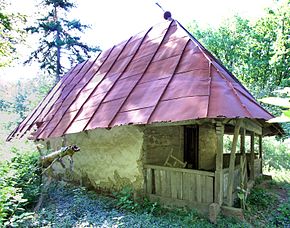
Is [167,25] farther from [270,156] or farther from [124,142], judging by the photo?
[270,156]

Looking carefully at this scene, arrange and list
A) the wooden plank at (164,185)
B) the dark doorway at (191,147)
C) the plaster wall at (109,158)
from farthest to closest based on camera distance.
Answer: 1. the dark doorway at (191,147)
2. the plaster wall at (109,158)
3. the wooden plank at (164,185)

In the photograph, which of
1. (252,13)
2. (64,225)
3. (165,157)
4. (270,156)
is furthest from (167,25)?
(252,13)

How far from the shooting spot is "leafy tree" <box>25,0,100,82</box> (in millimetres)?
16641

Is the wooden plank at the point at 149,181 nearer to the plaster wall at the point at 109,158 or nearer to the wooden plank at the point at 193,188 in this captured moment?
the plaster wall at the point at 109,158

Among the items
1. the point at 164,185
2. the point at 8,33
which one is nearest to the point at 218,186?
the point at 164,185

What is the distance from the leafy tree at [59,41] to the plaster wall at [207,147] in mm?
11305

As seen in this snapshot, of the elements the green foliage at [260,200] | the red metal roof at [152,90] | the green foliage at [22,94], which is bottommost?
the green foliage at [260,200]

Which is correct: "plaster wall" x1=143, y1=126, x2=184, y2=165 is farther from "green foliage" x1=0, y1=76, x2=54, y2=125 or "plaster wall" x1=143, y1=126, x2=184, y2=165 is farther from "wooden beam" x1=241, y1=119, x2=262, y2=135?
"green foliage" x1=0, y1=76, x2=54, y2=125

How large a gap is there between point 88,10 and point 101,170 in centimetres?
1251

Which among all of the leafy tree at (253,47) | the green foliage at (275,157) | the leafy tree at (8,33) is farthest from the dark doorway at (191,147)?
the leafy tree at (253,47)

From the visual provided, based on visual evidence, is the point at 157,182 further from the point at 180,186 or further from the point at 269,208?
the point at 269,208

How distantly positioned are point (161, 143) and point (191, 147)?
6.32 ft

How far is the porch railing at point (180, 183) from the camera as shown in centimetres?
568

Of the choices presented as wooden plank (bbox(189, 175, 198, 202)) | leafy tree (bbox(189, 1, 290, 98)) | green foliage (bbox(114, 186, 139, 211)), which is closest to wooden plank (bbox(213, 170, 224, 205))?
wooden plank (bbox(189, 175, 198, 202))
